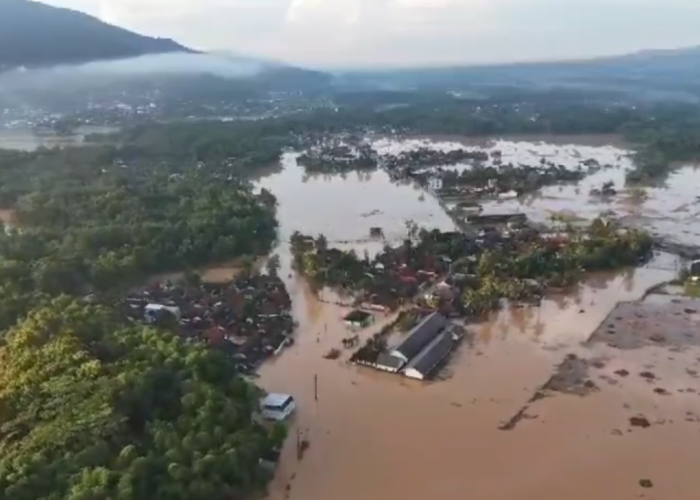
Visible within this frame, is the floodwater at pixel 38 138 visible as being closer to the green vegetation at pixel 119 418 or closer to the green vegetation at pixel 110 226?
the green vegetation at pixel 110 226

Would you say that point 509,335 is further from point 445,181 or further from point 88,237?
point 445,181

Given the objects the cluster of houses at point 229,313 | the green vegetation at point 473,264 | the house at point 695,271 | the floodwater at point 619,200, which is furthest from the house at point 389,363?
the floodwater at point 619,200

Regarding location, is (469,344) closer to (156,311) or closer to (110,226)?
(156,311)

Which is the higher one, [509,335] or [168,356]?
[168,356]

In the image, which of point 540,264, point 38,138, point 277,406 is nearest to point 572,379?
point 277,406

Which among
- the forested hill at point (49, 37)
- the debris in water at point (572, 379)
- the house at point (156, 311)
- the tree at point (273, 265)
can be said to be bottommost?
the debris in water at point (572, 379)

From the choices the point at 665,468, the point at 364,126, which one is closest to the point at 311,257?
the point at 665,468
